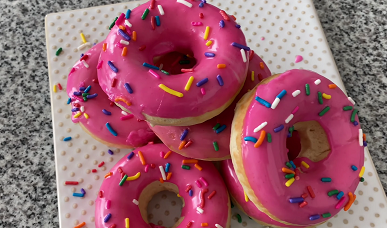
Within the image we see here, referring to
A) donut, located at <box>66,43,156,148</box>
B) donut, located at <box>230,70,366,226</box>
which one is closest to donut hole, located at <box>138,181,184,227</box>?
donut, located at <box>66,43,156,148</box>

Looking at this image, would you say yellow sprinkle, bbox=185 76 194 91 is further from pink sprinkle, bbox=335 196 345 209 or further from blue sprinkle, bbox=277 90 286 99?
pink sprinkle, bbox=335 196 345 209

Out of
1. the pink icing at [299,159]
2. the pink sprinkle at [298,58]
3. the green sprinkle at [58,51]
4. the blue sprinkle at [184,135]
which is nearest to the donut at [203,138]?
the blue sprinkle at [184,135]

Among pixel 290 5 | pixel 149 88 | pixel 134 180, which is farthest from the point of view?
pixel 290 5

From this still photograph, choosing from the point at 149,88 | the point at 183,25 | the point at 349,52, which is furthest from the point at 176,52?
the point at 349,52

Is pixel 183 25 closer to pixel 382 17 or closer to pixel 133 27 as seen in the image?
pixel 133 27

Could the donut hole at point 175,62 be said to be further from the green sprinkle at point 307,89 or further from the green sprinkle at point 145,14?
the green sprinkle at point 307,89

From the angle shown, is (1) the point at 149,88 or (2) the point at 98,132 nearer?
(1) the point at 149,88
